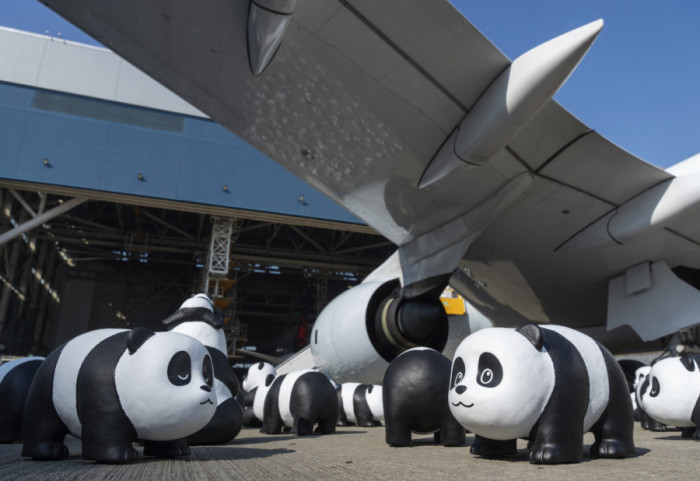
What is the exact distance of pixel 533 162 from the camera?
8.12 m

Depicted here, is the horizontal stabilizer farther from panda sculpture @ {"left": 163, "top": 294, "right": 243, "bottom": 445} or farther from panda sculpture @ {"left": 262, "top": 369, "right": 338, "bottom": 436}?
panda sculpture @ {"left": 163, "top": 294, "right": 243, "bottom": 445}

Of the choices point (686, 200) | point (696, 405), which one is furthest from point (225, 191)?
point (696, 405)

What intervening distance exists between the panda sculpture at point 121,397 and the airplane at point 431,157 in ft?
11.6

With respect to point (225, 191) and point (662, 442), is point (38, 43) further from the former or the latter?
point (662, 442)

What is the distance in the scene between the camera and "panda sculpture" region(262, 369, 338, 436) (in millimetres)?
7461

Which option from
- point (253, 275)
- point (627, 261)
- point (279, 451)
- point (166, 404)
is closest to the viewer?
point (166, 404)

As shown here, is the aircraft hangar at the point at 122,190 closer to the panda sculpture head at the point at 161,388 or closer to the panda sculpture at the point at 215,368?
the panda sculpture at the point at 215,368

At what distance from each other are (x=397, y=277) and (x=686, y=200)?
5092 millimetres

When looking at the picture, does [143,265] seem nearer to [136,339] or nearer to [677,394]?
[136,339]

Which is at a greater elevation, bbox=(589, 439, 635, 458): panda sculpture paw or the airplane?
the airplane

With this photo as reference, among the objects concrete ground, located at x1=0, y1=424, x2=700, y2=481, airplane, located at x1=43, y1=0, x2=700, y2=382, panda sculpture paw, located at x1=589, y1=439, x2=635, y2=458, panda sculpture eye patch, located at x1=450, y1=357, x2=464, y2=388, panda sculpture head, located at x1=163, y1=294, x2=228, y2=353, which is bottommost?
concrete ground, located at x1=0, y1=424, x2=700, y2=481

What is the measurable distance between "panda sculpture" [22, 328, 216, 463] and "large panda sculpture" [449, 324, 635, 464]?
2010 mm

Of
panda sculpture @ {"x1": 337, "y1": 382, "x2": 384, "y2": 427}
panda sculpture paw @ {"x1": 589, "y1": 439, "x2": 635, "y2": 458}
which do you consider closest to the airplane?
panda sculpture @ {"x1": 337, "y1": 382, "x2": 384, "y2": 427}

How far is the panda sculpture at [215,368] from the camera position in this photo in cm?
569
